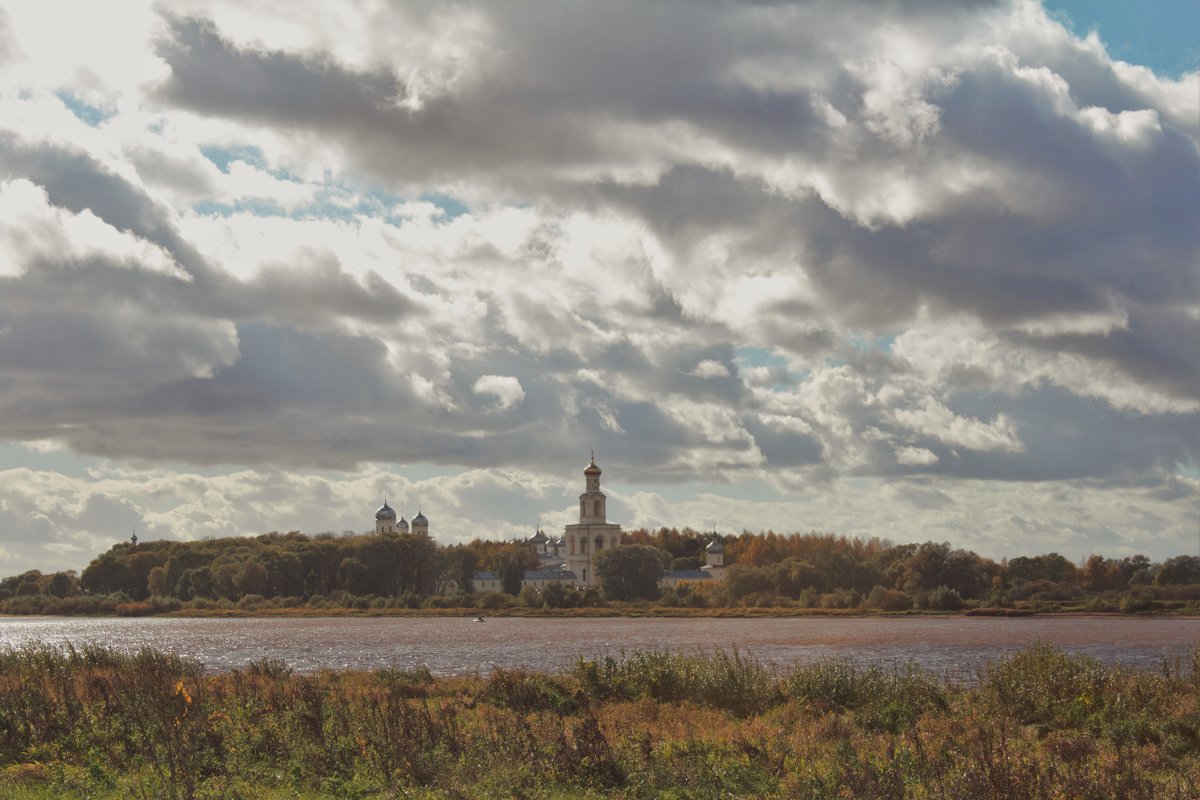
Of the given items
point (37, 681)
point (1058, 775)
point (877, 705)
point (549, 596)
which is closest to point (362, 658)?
point (37, 681)

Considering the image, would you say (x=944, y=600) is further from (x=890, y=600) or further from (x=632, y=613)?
(x=632, y=613)

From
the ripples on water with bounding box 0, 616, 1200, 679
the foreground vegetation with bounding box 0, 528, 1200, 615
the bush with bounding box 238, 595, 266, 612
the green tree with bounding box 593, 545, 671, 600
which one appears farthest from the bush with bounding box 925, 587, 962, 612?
the bush with bounding box 238, 595, 266, 612

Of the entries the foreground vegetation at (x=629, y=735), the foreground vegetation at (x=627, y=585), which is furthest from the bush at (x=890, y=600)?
the foreground vegetation at (x=629, y=735)

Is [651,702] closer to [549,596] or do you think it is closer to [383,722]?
[383,722]

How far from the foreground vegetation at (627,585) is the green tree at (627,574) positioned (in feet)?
0.59

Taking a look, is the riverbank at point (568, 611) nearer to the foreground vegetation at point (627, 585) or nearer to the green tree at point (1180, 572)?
the foreground vegetation at point (627, 585)

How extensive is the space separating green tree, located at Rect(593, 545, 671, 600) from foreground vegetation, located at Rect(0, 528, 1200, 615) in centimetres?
18

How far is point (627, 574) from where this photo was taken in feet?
558

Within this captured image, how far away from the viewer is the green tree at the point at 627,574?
169375 millimetres

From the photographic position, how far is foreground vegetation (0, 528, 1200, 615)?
148250mm

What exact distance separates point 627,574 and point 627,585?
144cm

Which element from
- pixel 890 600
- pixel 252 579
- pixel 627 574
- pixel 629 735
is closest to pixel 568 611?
pixel 627 574

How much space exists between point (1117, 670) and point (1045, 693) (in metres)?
3.27

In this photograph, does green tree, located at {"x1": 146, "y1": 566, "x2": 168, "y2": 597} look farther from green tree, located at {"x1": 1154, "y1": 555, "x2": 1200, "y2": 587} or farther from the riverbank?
green tree, located at {"x1": 1154, "y1": 555, "x2": 1200, "y2": 587}
